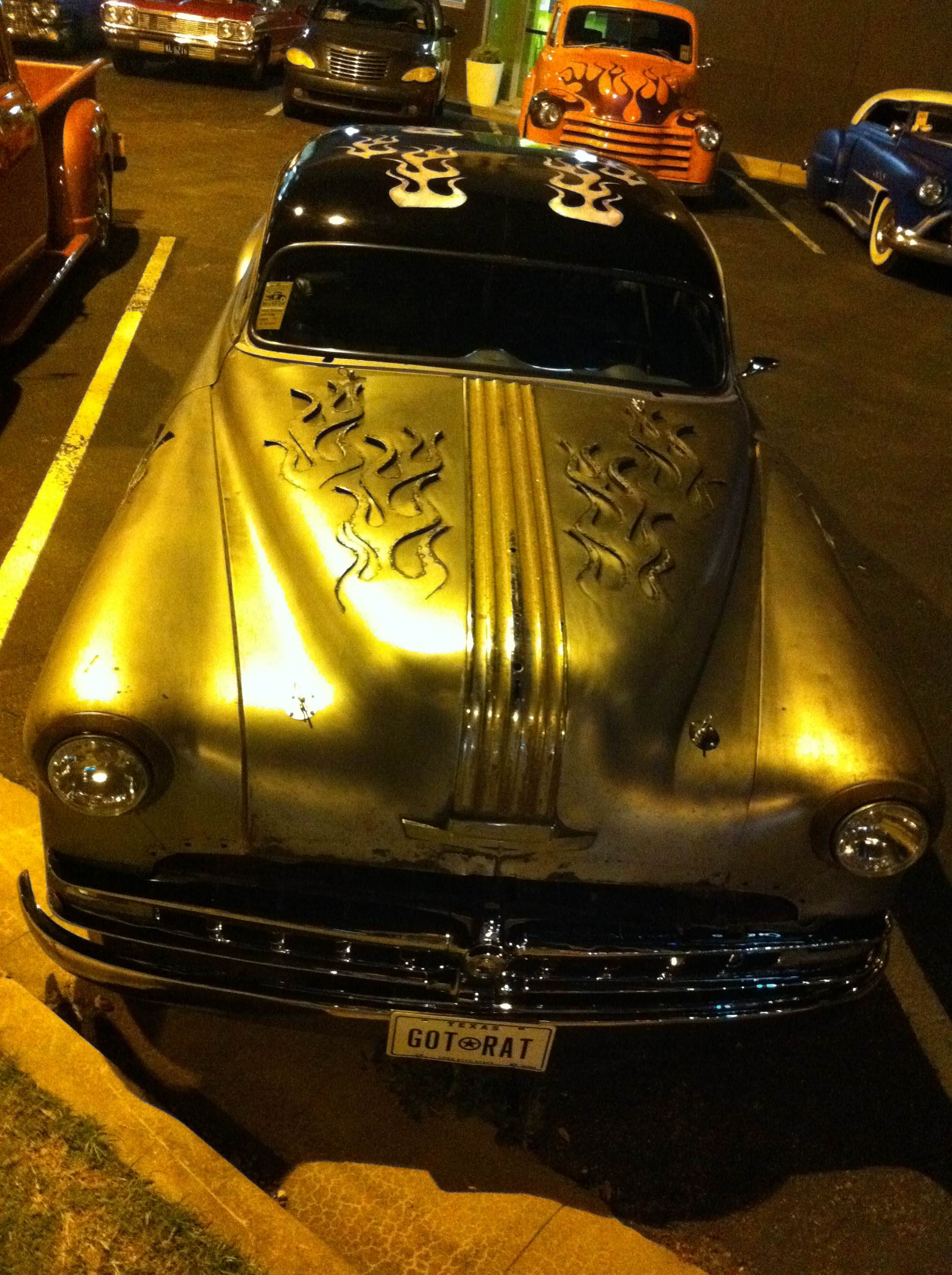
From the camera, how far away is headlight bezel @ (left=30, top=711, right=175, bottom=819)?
226 centimetres

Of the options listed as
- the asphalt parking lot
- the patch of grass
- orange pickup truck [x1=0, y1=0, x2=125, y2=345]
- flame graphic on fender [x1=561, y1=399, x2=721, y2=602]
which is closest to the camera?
the patch of grass

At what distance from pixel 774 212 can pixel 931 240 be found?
10.3 ft

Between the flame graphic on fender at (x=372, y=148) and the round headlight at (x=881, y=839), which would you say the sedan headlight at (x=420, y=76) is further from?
the round headlight at (x=881, y=839)

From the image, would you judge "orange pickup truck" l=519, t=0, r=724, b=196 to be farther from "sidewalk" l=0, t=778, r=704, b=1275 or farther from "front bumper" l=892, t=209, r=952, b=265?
"sidewalk" l=0, t=778, r=704, b=1275

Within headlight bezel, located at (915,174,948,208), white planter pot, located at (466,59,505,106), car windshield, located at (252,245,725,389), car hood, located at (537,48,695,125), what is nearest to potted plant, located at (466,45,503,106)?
white planter pot, located at (466,59,505,106)

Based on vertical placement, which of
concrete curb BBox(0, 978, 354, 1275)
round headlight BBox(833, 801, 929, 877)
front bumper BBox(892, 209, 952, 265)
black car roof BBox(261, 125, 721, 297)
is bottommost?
concrete curb BBox(0, 978, 354, 1275)

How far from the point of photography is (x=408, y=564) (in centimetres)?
266

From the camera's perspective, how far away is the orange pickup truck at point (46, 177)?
589 cm

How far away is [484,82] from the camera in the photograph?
16297 mm

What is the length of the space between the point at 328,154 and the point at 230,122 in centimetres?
949

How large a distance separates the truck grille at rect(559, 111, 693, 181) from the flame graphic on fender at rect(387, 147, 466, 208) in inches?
296

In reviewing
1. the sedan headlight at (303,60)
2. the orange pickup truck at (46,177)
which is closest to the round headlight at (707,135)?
the sedan headlight at (303,60)

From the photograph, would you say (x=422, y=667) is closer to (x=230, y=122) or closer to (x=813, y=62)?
(x=230, y=122)

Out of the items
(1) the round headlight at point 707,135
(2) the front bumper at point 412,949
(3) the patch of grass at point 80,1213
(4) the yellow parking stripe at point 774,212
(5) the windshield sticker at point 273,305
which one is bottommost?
(3) the patch of grass at point 80,1213
